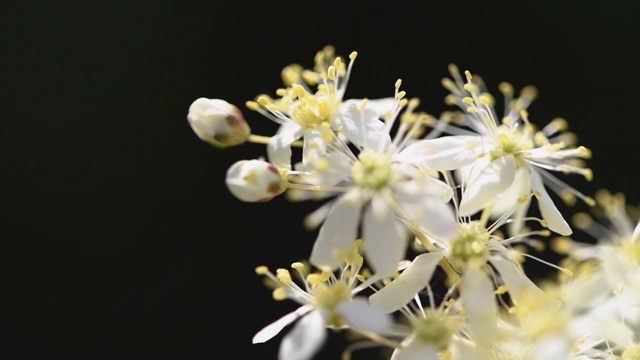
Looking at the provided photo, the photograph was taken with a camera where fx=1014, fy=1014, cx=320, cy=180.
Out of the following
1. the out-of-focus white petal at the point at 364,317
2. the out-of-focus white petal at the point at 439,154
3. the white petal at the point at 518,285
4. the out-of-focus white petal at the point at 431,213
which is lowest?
the white petal at the point at 518,285

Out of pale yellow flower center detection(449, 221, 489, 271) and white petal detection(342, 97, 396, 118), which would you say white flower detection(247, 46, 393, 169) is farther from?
pale yellow flower center detection(449, 221, 489, 271)

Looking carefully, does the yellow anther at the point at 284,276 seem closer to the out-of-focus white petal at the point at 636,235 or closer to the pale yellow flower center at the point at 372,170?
the pale yellow flower center at the point at 372,170

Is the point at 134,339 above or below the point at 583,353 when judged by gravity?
below

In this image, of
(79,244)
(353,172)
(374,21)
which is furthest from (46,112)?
(353,172)

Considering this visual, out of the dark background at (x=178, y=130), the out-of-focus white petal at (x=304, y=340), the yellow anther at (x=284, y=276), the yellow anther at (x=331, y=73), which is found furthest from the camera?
the dark background at (x=178, y=130)

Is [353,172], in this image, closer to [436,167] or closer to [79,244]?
[436,167]

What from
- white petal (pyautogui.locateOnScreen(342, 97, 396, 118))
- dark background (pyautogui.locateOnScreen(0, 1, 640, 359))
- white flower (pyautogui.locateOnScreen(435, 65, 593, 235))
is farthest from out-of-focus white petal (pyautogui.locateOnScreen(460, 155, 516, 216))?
dark background (pyautogui.locateOnScreen(0, 1, 640, 359))

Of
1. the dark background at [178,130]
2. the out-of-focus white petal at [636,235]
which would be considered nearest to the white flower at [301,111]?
the out-of-focus white petal at [636,235]
